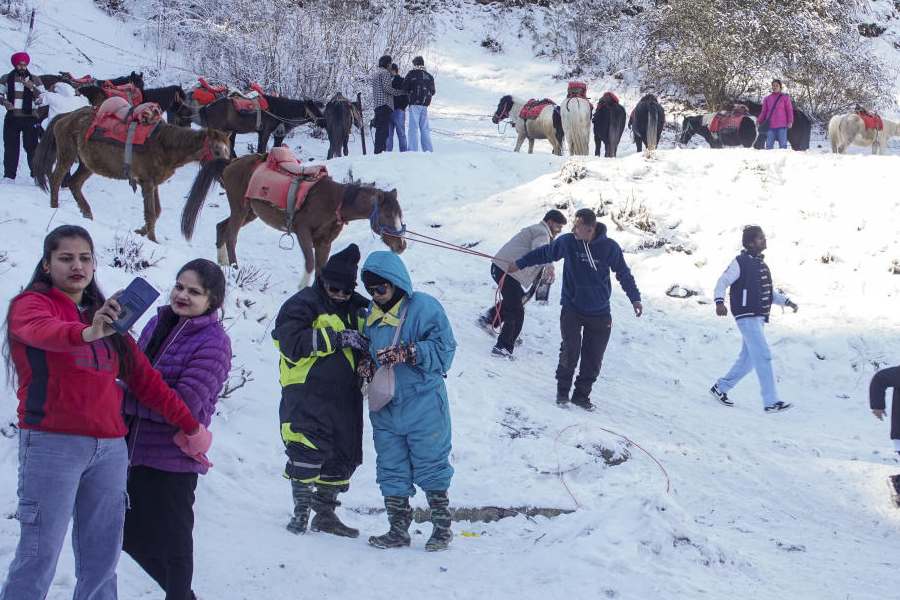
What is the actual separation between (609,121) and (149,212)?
33.3 feet

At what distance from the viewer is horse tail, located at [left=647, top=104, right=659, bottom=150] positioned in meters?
17.0

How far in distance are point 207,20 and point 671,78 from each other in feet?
37.8

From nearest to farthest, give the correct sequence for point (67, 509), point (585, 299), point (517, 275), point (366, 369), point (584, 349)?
point (67, 509) → point (366, 369) → point (585, 299) → point (584, 349) → point (517, 275)

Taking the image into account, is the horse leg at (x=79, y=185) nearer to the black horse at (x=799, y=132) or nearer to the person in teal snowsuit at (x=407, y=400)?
the person in teal snowsuit at (x=407, y=400)

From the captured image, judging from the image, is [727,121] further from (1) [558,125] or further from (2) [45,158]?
(2) [45,158]

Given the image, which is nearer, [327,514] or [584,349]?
[327,514]

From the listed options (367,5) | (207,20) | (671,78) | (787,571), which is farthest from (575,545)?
(367,5)

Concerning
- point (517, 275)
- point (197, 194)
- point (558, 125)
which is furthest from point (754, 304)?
point (558, 125)

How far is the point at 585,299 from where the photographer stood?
7605mm

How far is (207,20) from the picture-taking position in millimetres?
21375

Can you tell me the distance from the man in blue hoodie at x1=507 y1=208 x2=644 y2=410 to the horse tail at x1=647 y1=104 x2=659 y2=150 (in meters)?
10.0

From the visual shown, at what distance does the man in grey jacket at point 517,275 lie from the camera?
337 inches

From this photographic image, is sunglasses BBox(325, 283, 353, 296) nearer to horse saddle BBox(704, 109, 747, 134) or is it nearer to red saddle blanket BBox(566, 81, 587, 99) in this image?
red saddle blanket BBox(566, 81, 587, 99)

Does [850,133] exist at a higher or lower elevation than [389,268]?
higher
